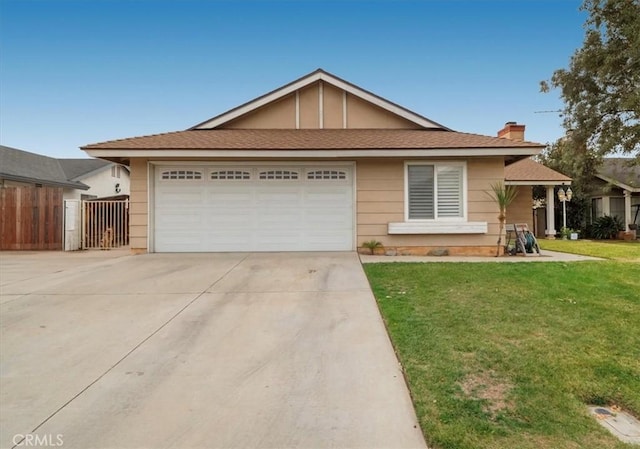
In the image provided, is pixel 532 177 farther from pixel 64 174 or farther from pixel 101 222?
pixel 64 174

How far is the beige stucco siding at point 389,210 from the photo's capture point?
391 inches

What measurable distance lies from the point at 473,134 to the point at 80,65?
1556 centimetres

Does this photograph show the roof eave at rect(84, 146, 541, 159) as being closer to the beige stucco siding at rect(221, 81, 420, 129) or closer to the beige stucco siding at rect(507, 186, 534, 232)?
the beige stucco siding at rect(221, 81, 420, 129)

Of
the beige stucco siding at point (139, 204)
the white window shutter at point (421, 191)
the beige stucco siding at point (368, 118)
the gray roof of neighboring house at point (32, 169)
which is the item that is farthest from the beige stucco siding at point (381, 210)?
the gray roof of neighboring house at point (32, 169)

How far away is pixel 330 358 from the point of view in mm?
3490

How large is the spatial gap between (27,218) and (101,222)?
2.25m

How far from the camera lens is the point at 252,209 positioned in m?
10.2

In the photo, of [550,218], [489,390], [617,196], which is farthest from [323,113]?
[617,196]

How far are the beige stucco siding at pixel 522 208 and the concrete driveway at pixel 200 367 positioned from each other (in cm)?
1260

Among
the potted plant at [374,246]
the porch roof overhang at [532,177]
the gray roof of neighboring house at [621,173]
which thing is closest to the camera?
the potted plant at [374,246]

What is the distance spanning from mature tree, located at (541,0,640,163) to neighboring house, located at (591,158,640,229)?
290 cm

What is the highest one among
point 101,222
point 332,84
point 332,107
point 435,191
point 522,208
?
point 332,84

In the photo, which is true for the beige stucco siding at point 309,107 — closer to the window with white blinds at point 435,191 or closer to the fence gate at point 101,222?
the window with white blinds at point 435,191

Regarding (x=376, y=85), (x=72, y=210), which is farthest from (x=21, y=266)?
(x=376, y=85)
